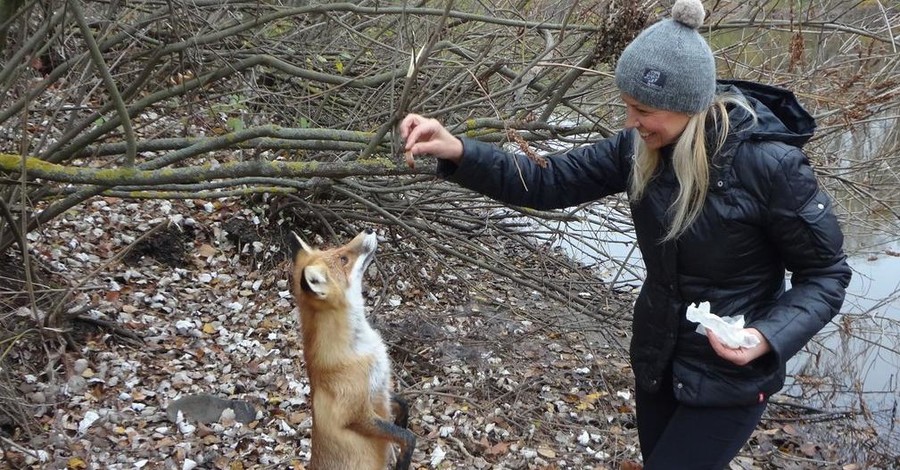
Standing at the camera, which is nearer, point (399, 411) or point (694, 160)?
point (694, 160)

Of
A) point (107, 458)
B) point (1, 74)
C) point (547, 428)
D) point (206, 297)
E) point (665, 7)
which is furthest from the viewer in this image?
point (206, 297)

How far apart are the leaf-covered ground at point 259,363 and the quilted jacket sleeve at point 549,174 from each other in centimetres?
194

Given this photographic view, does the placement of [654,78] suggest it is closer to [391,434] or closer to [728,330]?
[728,330]

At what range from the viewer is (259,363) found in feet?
18.2

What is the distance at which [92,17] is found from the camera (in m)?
5.77

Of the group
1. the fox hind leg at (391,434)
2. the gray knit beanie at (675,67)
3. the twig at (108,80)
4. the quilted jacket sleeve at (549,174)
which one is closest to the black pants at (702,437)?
the quilted jacket sleeve at (549,174)

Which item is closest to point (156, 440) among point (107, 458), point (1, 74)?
point (107, 458)

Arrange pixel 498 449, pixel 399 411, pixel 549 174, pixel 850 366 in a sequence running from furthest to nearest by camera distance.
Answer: pixel 850 366
pixel 498 449
pixel 399 411
pixel 549 174

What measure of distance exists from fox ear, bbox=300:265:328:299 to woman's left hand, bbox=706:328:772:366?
1820 millimetres

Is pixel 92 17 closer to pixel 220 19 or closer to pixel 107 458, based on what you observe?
pixel 220 19

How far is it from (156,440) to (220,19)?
3027 millimetres

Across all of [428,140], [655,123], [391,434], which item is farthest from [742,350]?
[391,434]

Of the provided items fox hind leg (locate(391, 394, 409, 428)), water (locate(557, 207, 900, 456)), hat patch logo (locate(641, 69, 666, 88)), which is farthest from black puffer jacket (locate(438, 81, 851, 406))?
water (locate(557, 207, 900, 456))

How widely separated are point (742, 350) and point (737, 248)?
0.38m
